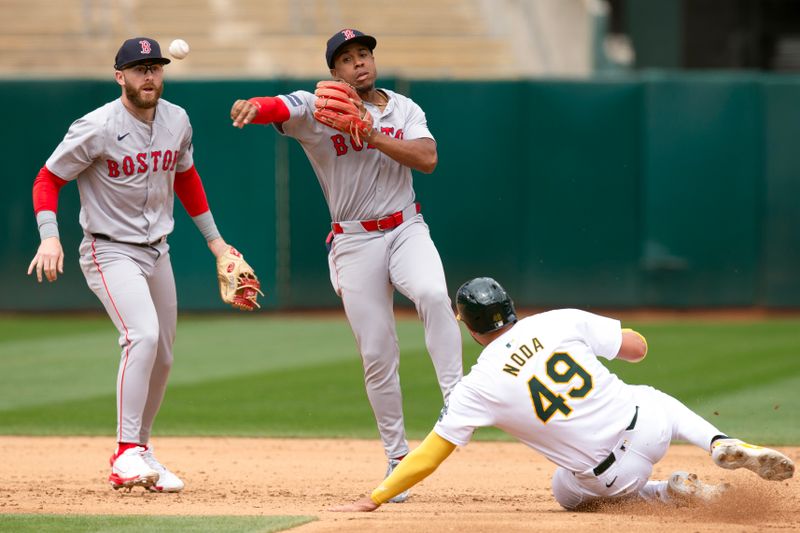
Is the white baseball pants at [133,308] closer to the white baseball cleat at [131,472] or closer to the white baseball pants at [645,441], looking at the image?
the white baseball cleat at [131,472]

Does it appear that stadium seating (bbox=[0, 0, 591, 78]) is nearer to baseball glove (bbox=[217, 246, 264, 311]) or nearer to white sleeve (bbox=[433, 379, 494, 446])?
baseball glove (bbox=[217, 246, 264, 311])

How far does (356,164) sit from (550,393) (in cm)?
163

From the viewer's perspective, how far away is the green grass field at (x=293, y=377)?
8453 mm

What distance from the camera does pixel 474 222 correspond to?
14.3 meters

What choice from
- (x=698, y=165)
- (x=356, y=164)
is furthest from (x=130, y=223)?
(x=698, y=165)

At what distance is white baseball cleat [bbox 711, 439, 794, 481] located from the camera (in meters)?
4.88

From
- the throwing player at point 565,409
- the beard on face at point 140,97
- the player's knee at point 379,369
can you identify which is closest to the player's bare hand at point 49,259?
the beard on face at point 140,97

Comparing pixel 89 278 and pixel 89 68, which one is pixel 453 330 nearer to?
pixel 89 278

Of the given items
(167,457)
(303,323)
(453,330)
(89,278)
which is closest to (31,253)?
(303,323)

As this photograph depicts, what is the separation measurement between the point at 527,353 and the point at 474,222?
30.5 feet

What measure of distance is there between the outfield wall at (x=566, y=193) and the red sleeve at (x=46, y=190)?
779 centimetres

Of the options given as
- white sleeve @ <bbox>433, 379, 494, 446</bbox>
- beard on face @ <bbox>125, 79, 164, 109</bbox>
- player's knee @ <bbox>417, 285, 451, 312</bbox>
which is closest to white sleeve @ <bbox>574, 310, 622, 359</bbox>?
white sleeve @ <bbox>433, 379, 494, 446</bbox>

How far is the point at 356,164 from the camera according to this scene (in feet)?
20.1

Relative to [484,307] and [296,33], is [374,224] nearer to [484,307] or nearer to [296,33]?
[484,307]
